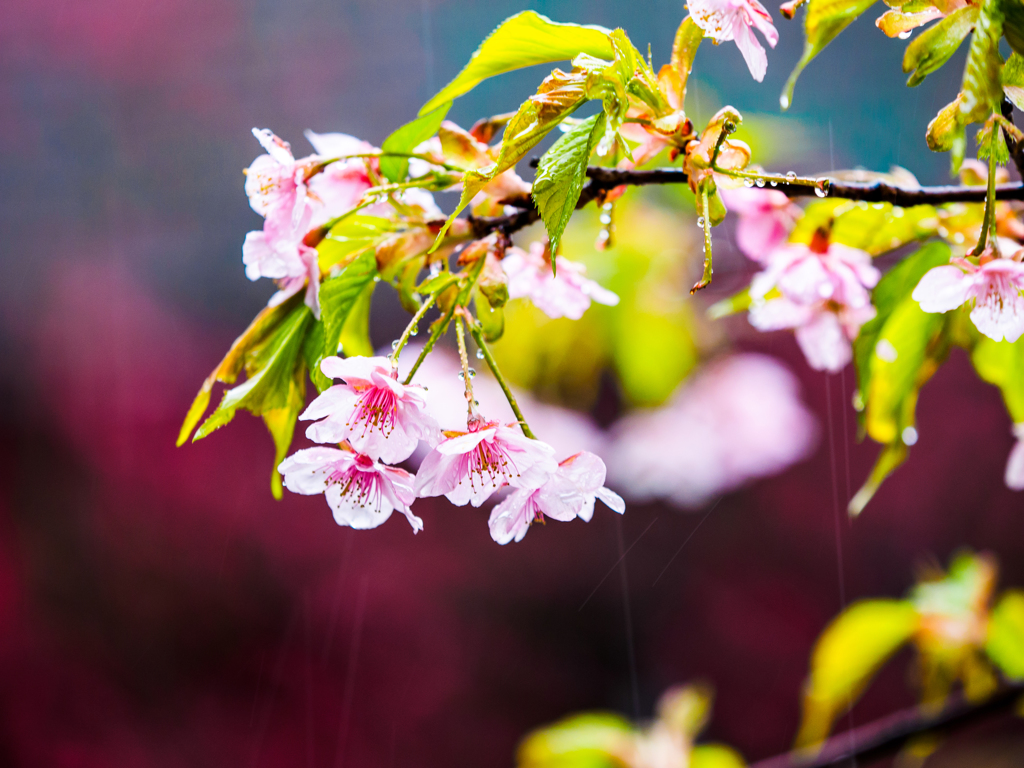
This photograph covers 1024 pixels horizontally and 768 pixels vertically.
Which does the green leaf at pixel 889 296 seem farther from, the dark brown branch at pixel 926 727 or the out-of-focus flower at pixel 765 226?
the dark brown branch at pixel 926 727

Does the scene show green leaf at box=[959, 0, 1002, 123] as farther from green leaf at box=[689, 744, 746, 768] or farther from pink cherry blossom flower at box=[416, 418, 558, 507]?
green leaf at box=[689, 744, 746, 768]

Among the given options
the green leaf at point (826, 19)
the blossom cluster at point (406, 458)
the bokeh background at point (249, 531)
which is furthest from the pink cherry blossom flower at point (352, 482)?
the bokeh background at point (249, 531)

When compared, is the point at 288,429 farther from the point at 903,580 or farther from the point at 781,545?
the point at 903,580

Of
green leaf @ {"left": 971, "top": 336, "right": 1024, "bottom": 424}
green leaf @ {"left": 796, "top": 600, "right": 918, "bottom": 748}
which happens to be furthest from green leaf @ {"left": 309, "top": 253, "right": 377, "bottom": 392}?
green leaf @ {"left": 796, "top": 600, "right": 918, "bottom": 748}

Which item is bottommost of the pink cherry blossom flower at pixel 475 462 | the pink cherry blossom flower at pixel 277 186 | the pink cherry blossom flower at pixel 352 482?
the pink cherry blossom flower at pixel 352 482

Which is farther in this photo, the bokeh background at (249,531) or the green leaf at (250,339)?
the bokeh background at (249,531)

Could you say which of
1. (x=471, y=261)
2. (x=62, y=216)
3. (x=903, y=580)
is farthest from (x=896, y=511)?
(x=62, y=216)
